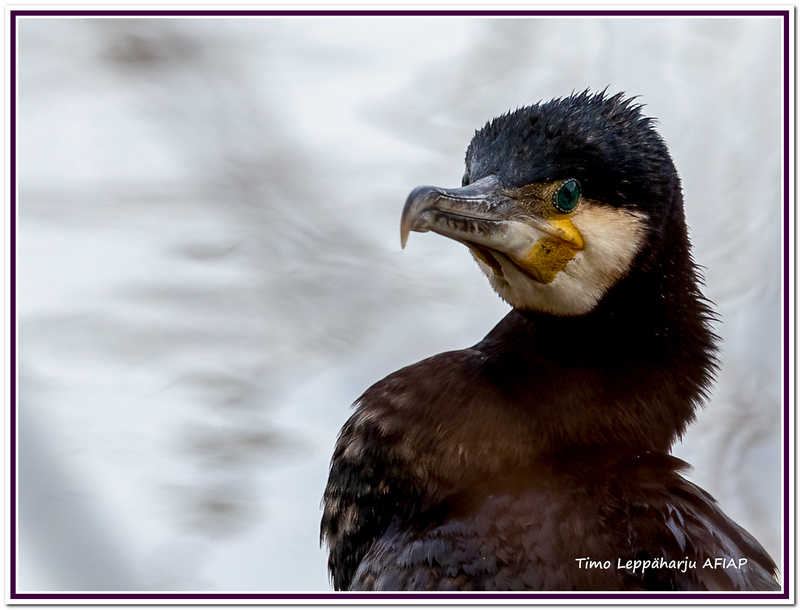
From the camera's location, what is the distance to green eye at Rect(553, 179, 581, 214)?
2498 mm

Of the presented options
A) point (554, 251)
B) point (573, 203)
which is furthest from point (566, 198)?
point (554, 251)

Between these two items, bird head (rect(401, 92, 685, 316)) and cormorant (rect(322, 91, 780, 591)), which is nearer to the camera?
cormorant (rect(322, 91, 780, 591))

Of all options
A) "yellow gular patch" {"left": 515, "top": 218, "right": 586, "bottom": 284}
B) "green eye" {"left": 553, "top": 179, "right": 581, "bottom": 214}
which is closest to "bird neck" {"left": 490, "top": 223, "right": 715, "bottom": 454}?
"yellow gular patch" {"left": 515, "top": 218, "right": 586, "bottom": 284}

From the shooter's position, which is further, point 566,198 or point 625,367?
point 625,367

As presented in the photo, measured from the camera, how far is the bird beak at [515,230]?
8.05 feet

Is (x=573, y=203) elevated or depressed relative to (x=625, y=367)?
elevated

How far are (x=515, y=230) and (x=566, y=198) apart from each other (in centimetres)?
16

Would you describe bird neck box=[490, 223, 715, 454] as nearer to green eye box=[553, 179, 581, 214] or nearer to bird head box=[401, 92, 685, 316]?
bird head box=[401, 92, 685, 316]

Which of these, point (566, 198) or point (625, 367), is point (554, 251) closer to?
point (566, 198)

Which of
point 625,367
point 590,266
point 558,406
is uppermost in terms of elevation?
point 590,266

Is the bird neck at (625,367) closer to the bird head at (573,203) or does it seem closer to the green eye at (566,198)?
the bird head at (573,203)

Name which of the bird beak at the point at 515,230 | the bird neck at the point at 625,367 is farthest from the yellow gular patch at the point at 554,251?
the bird neck at the point at 625,367

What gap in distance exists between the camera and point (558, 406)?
2584mm

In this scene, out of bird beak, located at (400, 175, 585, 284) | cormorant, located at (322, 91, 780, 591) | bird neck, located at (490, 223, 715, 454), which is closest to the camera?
cormorant, located at (322, 91, 780, 591)
